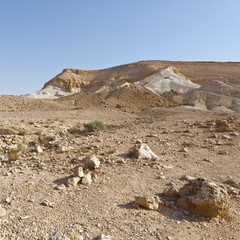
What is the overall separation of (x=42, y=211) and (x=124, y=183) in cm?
146

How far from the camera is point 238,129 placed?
8.41 meters

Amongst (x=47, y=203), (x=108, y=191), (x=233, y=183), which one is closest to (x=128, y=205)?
(x=108, y=191)

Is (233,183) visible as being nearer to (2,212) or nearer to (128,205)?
(128,205)

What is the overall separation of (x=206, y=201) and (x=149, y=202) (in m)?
0.76

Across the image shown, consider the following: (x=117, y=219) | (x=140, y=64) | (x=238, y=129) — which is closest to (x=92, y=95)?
(x=238, y=129)

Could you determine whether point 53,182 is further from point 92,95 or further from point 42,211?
point 92,95

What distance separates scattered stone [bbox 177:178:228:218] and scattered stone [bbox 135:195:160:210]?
1.14 feet

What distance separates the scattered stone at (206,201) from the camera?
271cm

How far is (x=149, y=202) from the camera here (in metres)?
2.88

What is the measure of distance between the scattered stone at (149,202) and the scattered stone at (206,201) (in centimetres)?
35

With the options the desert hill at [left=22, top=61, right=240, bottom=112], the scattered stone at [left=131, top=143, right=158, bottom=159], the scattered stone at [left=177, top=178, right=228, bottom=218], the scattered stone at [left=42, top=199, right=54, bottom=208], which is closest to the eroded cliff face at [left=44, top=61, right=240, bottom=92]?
the desert hill at [left=22, top=61, right=240, bottom=112]

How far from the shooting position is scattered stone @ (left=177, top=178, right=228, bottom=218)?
271 cm

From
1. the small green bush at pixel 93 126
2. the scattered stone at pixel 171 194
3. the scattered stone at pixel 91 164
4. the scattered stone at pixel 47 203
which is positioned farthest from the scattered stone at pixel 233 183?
the small green bush at pixel 93 126

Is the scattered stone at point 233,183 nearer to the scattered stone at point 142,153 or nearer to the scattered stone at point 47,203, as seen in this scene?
the scattered stone at point 142,153
